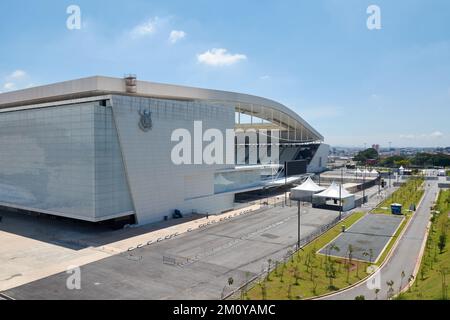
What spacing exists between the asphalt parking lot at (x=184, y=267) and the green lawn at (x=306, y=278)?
140 centimetres

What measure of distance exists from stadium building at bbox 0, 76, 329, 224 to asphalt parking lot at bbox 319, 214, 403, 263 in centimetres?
1574

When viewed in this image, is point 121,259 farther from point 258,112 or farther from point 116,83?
point 258,112

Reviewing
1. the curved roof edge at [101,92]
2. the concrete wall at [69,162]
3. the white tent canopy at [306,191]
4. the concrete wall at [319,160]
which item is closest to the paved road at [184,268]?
the concrete wall at [69,162]

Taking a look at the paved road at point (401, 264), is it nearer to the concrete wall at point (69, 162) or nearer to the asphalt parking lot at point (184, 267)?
the asphalt parking lot at point (184, 267)

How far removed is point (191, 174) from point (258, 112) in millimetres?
28754

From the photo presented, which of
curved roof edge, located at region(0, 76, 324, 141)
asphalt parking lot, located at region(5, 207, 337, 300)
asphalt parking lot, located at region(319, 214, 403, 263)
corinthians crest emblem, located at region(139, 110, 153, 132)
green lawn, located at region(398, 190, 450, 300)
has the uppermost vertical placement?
curved roof edge, located at region(0, 76, 324, 141)

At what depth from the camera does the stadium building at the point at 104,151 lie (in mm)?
28141

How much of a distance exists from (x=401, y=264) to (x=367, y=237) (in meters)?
6.98

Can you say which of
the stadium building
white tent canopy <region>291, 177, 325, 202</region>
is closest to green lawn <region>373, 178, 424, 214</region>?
white tent canopy <region>291, 177, 325, 202</region>

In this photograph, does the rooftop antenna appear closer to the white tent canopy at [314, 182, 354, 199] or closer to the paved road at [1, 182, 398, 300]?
the paved road at [1, 182, 398, 300]

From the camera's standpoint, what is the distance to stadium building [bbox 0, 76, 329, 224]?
28.1 m

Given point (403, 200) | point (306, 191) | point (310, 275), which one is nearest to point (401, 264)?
point (310, 275)

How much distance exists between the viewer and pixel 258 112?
6231cm
